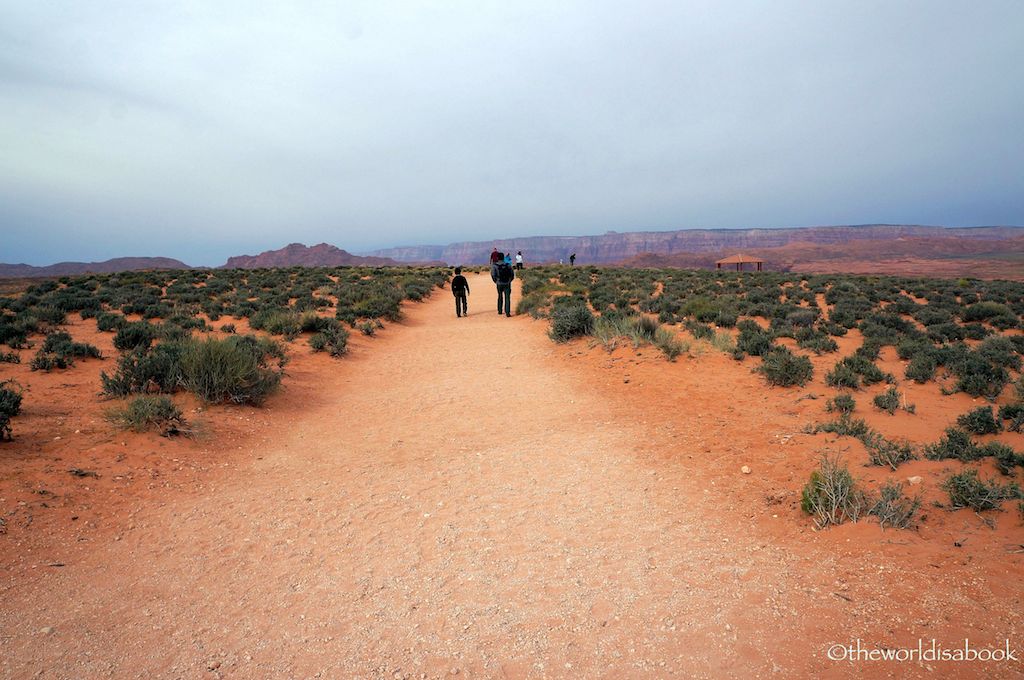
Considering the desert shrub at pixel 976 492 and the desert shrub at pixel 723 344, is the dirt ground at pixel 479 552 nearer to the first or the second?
the desert shrub at pixel 976 492

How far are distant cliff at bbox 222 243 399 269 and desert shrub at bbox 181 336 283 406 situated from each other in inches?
4333

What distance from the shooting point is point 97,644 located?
10.0 feet

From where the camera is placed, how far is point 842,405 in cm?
677

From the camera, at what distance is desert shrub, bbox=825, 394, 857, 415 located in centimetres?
670

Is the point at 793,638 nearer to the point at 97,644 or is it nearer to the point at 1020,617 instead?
the point at 1020,617

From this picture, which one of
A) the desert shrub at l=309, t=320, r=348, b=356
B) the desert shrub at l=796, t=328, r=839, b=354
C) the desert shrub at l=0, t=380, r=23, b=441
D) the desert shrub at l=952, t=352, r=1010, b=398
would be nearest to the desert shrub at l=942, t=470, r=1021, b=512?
the desert shrub at l=952, t=352, r=1010, b=398

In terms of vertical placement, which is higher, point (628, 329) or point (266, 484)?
point (628, 329)

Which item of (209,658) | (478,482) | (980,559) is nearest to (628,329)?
(478,482)

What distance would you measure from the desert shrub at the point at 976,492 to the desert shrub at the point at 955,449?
76 cm

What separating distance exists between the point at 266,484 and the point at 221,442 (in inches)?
58.8

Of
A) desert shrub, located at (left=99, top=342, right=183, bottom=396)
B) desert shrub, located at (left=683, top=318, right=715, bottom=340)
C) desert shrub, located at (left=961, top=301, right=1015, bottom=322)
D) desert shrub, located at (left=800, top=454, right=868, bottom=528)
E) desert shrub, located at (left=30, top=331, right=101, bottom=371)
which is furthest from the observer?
desert shrub, located at (left=961, top=301, right=1015, bottom=322)

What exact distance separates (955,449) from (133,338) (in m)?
13.9

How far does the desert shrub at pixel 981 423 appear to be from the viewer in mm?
5707

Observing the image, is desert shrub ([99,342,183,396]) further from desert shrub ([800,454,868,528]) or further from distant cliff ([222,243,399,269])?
distant cliff ([222,243,399,269])
